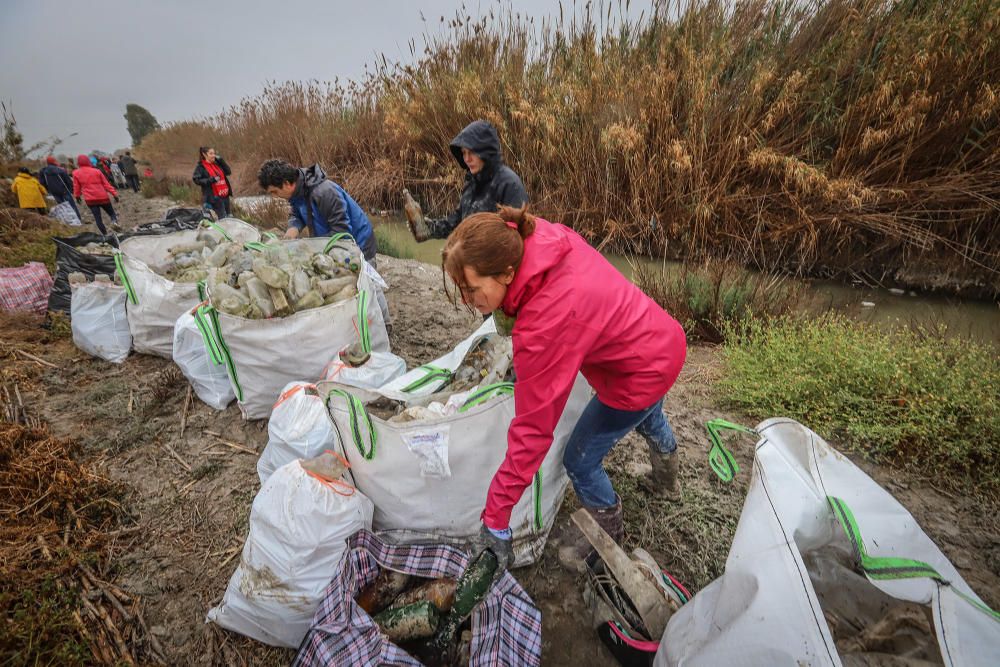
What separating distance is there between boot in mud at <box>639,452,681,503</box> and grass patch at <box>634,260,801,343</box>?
5.43ft

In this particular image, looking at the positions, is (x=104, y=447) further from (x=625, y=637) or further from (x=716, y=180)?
(x=716, y=180)

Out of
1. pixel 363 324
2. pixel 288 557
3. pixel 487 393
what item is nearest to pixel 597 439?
pixel 487 393

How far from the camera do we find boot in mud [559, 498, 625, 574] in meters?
1.50

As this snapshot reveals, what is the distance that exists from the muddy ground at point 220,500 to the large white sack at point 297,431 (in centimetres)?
32

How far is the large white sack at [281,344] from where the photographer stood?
1.98m

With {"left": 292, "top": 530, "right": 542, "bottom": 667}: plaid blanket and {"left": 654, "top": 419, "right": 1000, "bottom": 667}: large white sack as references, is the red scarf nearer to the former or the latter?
{"left": 292, "top": 530, "right": 542, "bottom": 667}: plaid blanket

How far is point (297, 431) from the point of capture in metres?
1.70

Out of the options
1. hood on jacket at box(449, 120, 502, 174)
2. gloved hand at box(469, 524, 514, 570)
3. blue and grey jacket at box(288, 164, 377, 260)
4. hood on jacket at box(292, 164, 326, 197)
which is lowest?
gloved hand at box(469, 524, 514, 570)

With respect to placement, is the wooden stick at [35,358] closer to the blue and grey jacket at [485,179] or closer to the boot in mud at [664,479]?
the blue and grey jacket at [485,179]

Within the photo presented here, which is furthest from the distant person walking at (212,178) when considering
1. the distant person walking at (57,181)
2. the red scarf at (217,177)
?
the distant person walking at (57,181)

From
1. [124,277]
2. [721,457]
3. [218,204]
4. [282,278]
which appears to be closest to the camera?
[721,457]

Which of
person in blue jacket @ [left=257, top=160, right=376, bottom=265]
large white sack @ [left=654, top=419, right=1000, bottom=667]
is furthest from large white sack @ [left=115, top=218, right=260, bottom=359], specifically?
large white sack @ [left=654, top=419, right=1000, bottom=667]

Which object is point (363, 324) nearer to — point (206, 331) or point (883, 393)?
point (206, 331)

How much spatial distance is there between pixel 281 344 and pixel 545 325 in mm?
1594
